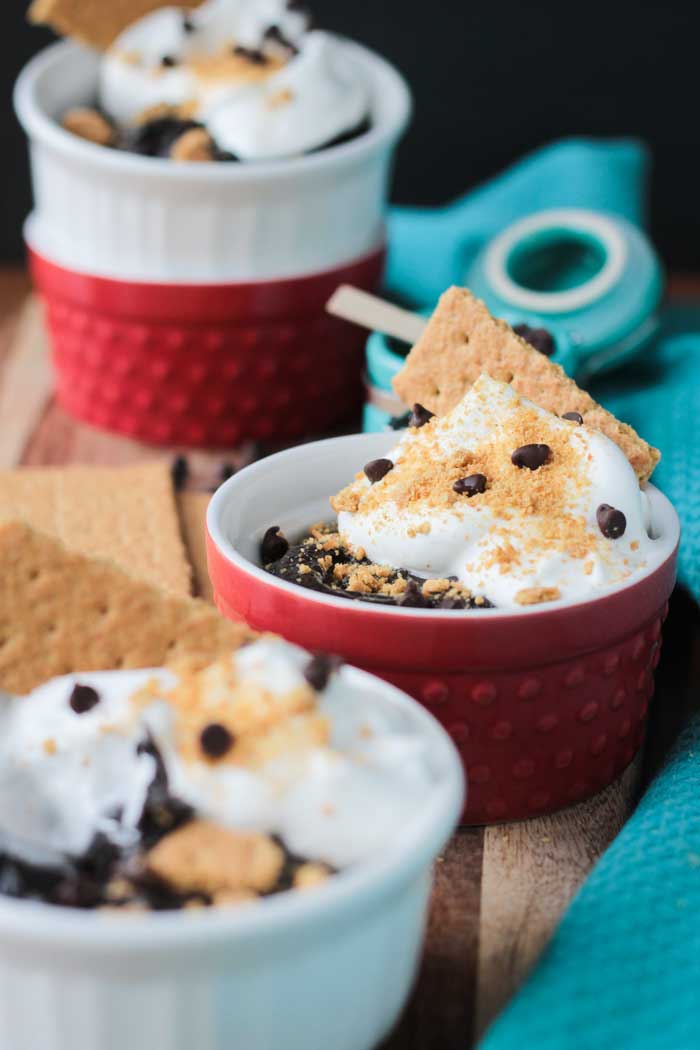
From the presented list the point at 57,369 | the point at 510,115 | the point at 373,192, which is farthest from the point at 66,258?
the point at 510,115

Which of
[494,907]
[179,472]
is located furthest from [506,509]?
[179,472]

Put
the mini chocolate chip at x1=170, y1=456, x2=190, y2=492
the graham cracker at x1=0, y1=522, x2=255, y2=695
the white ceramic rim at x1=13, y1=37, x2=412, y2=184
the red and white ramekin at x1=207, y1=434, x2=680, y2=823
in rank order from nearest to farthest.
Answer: the graham cracker at x1=0, y1=522, x2=255, y2=695 < the red and white ramekin at x1=207, y1=434, x2=680, y2=823 < the white ceramic rim at x1=13, y1=37, x2=412, y2=184 < the mini chocolate chip at x1=170, y1=456, x2=190, y2=492

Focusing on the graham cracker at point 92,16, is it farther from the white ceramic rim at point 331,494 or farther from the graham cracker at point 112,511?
the white ceramic rim at point 331,494

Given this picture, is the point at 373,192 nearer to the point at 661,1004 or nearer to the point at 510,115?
the point at 510,115

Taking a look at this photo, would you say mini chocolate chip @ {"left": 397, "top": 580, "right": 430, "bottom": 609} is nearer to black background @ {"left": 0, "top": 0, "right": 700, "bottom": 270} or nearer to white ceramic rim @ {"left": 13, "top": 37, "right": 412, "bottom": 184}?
white ceramic rim @ {"left": 13, "top": 37, "right": 412, "bottom": 184}

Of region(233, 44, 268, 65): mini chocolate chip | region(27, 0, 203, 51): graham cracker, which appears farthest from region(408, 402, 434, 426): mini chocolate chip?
region(27, 0, 203, 51): graham cracker

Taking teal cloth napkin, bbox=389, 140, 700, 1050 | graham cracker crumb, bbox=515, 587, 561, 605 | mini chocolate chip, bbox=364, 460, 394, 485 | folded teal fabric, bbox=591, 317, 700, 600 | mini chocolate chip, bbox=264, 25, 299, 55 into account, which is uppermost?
mini chocolate chip, bbox=264, 25, 299, 55
